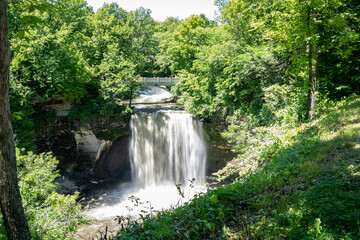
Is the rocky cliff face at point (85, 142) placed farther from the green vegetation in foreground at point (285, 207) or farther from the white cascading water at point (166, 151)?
the green vegetation in foreground at point (285, 207)

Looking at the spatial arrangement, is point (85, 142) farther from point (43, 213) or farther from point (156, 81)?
point (43, 213)

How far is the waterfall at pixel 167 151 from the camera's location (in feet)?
54.9

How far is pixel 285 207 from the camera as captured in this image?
3453 mm

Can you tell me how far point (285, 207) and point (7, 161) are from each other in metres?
3.94

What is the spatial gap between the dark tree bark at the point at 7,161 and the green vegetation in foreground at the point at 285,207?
4.53ft

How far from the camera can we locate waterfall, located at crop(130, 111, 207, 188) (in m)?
16.7

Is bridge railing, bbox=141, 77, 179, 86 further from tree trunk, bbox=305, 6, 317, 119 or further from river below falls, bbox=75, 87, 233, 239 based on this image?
tree trunk, bbox=305, 6, 317, 119

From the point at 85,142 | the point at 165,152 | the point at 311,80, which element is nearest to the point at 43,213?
the point at 311,80

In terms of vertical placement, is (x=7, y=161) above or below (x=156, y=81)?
below

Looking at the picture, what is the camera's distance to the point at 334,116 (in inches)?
305

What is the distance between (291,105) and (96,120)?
12.6m

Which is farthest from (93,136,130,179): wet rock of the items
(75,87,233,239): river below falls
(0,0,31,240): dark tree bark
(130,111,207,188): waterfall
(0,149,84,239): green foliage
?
(0,0,31,240): dark tree bark

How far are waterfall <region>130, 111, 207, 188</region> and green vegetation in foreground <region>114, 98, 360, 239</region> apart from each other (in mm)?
11344

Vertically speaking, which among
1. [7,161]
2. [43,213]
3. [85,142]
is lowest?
[43,213]
